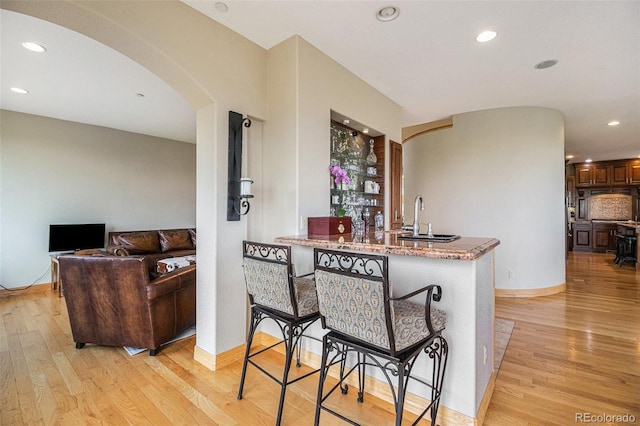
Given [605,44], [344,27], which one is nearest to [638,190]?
[605,44]

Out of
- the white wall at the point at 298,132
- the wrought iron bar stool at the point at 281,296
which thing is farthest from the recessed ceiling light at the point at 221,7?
the wrought iron bar stool at the point at 281,296

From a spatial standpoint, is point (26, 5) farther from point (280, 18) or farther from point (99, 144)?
point (99, 144)

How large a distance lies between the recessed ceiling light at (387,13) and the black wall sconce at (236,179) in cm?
139

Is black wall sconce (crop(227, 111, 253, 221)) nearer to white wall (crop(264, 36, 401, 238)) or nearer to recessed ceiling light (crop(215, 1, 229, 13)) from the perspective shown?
white wall (crop(264, 36, 401, 238))

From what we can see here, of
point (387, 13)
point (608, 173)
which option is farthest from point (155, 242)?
point (608, 173)

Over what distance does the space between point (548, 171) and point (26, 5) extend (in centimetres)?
594

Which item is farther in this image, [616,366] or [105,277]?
[105,277]

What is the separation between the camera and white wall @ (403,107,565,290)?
453 cm

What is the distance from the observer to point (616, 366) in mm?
2410

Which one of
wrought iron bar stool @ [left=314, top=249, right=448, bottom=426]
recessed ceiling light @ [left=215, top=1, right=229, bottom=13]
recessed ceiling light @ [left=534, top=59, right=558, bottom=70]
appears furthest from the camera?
recessed ceiling light @ [left=534, top=59, right=558, bottom=70]

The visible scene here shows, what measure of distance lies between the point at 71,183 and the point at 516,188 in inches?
289

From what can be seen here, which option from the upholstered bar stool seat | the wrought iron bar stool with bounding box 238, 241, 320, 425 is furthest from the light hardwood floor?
the upholstered bar stool seat

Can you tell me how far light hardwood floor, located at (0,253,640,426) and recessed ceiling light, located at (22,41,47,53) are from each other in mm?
2803

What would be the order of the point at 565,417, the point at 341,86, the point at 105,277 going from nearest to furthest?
the point at 565,417, the point at 105,277, the point at 341,86
